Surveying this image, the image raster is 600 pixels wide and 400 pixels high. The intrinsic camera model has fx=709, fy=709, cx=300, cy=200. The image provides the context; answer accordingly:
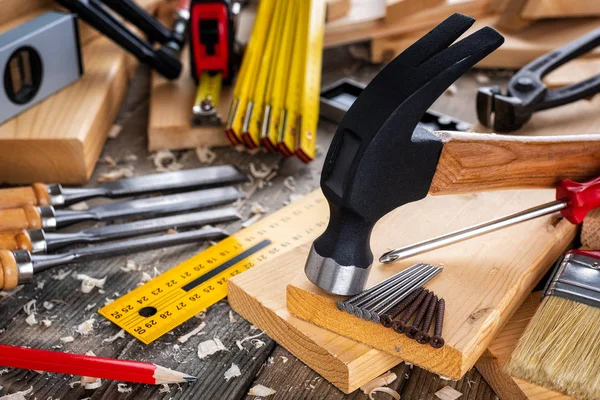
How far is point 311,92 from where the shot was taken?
1.44m

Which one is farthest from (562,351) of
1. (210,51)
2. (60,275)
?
(210,51)

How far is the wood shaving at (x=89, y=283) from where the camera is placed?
43.1 inches

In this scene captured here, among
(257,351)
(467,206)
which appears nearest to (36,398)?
(257,351)

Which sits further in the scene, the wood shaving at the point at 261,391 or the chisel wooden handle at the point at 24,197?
the chisel wooden handle at the point at 24,197

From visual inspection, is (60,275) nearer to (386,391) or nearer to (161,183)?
(161,183)

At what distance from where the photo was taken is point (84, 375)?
90 cm

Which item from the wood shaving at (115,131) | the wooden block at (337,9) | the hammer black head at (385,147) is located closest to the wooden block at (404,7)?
the wooden block at (337,9)

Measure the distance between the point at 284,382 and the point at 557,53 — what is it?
37.1 inches

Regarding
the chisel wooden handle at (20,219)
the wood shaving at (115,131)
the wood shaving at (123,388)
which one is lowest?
the wood shaving at (123,388)

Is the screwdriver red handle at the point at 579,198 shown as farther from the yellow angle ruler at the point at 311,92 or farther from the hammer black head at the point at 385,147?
the yellow angle ruler at the point at 311,92

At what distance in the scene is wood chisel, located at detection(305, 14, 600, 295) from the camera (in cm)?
82

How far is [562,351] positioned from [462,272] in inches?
7.3

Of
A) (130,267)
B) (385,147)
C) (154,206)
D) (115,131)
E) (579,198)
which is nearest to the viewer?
(385,147)

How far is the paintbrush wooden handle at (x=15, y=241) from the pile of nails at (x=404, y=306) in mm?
499
